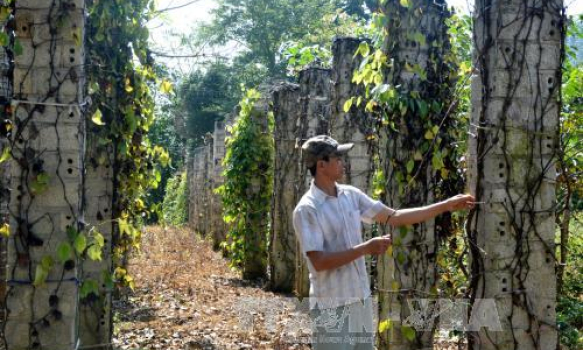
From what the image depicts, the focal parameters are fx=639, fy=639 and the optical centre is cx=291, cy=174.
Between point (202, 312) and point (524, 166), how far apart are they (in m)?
6.46

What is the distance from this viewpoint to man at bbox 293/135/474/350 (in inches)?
Result: 141

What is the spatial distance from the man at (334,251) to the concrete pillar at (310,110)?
5.56 metres

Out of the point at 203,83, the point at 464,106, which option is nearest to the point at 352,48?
the point at 464,106

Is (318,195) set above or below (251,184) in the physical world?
below

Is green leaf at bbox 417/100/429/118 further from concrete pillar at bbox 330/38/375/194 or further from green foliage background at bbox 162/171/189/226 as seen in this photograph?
green foliage background at bbox 162/171/189/226

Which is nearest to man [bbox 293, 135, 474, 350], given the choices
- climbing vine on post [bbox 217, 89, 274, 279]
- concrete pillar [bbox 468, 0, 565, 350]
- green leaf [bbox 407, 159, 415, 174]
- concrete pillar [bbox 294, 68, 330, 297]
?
concrete pillar [bbox 468, 0, 565, 350]

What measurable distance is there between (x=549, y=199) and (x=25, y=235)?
9.79ft

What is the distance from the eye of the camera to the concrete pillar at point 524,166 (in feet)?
11.4

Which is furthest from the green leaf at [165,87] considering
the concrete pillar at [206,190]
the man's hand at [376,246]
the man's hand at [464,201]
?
the concrete pillar at [206,190]

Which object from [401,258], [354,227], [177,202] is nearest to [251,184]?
[401,258]

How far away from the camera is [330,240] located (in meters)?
3.69

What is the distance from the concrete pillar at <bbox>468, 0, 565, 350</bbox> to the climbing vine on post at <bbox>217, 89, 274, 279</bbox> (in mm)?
8919

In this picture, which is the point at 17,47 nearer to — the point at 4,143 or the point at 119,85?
the point at 4,143

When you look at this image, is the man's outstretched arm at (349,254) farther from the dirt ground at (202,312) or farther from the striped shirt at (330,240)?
the dirt ground at (202,312)
